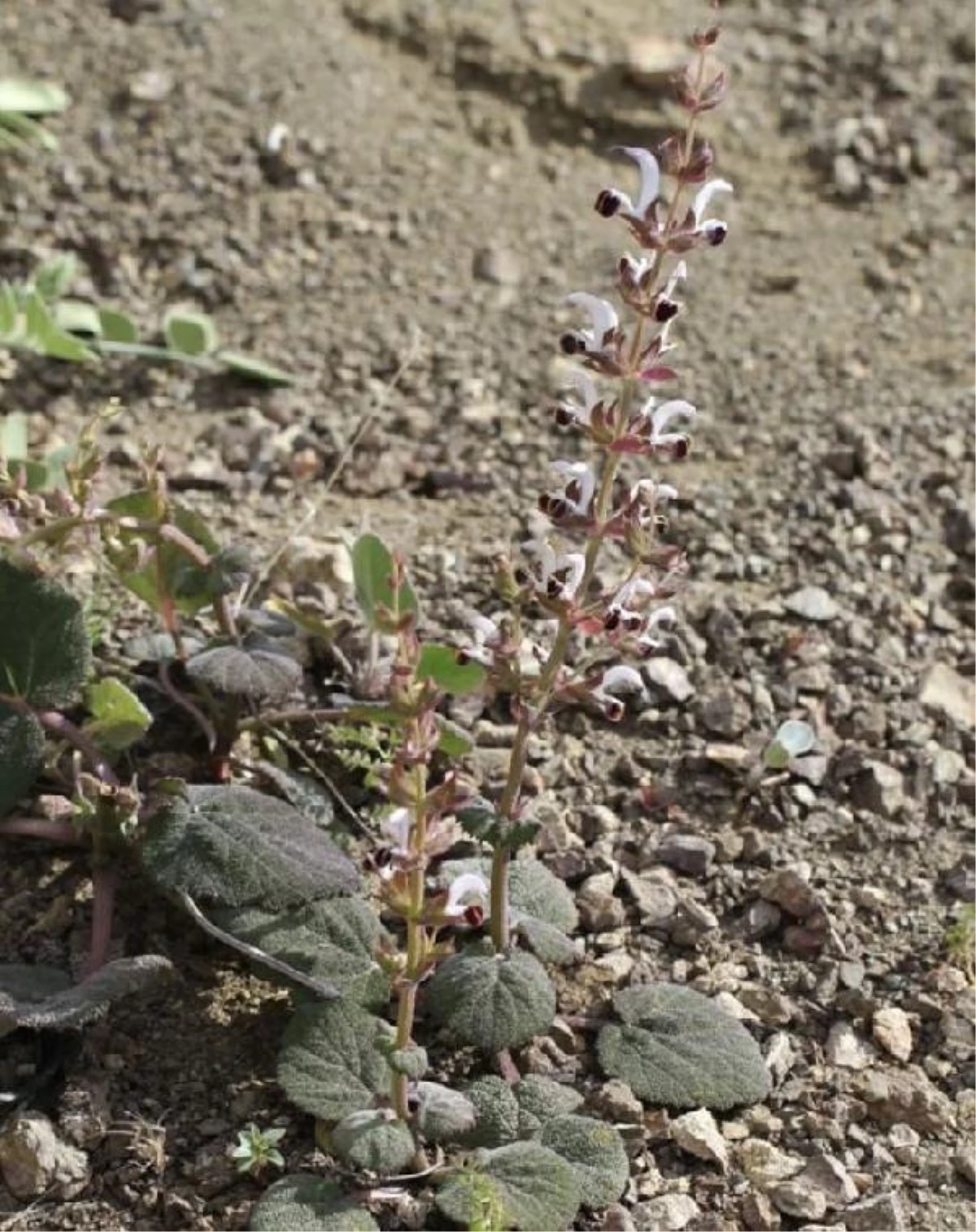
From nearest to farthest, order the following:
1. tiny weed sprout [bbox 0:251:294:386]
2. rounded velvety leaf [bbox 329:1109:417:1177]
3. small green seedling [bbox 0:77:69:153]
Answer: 1. rounded velvety leaf [bbox 329:1109:417:1177]
2. tiny weed sprout [bbox 0:251:294:386]
3. small green seedling [bbox 0:77:69:153]

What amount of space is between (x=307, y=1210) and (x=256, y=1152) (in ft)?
0.41

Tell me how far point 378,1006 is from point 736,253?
228 centimetres

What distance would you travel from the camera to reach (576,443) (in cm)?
362

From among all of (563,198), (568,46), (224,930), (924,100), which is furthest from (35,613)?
(924,100)

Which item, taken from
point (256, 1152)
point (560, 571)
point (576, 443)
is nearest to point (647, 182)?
point (560, 571)

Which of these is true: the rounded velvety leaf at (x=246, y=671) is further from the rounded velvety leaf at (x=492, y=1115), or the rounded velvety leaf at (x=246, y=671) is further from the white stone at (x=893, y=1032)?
the white stone at (x=893, y=1032)

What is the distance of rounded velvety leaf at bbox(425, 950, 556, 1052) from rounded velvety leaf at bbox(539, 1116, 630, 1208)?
0.12 metres

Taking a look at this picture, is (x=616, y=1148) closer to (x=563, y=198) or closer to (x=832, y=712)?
(x=832, y=712)

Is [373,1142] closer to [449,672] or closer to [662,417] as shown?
[449,672]

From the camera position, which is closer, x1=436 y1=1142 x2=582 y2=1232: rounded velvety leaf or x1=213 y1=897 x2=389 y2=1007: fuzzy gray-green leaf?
x1=436 y1=1142 x2=582 y2=1232: rounded velvety leaf

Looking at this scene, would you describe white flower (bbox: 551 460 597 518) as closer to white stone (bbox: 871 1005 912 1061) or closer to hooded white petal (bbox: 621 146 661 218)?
hooded white petal (bbox: 621 146 661 218)

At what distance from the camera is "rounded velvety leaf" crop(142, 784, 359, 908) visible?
245 centimetres

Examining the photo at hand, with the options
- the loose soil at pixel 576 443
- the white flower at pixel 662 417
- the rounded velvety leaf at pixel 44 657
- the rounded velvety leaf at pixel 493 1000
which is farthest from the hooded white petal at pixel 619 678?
the rounded velvety leaf at pixel 44 657

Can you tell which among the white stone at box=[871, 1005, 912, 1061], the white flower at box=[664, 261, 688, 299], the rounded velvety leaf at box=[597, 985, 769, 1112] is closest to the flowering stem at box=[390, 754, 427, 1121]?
the rounded velvety leaf at box=[597, 985, 769, 1112]
